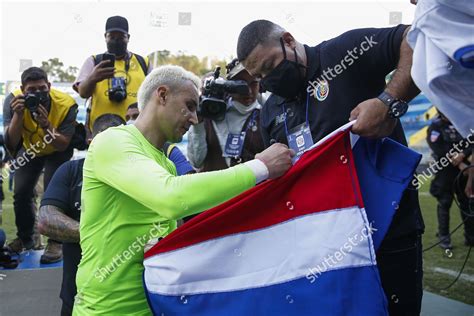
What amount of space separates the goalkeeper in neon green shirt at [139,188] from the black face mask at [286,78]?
1.68 feet

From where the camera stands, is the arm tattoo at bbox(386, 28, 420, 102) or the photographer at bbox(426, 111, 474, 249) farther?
the photographer at bbox(426, 111, 474, 249)

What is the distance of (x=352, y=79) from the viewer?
2604mm

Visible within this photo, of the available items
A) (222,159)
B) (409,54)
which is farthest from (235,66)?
(409,54)

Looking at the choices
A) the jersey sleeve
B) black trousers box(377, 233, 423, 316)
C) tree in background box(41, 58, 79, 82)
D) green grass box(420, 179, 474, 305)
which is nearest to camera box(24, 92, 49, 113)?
the jersey sleeve

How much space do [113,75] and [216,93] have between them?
1293mm

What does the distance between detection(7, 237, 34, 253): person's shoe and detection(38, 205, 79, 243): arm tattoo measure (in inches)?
147

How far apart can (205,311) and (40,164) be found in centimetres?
495

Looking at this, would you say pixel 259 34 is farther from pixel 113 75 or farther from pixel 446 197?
pixel 446 197

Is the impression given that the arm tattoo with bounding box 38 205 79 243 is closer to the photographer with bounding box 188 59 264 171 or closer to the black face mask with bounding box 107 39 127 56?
the photographer with bounding box 188 59 264 171

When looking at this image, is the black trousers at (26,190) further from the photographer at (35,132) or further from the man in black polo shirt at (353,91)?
the man in black polo shirt at (353,91)

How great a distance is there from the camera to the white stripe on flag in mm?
2109

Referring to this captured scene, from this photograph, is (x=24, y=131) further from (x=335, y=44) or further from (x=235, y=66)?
(x=335, y=44)

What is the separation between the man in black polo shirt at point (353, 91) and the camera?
7.50ft

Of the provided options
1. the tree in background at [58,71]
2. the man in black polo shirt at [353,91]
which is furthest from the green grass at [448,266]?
the tree in background at [58,71]
